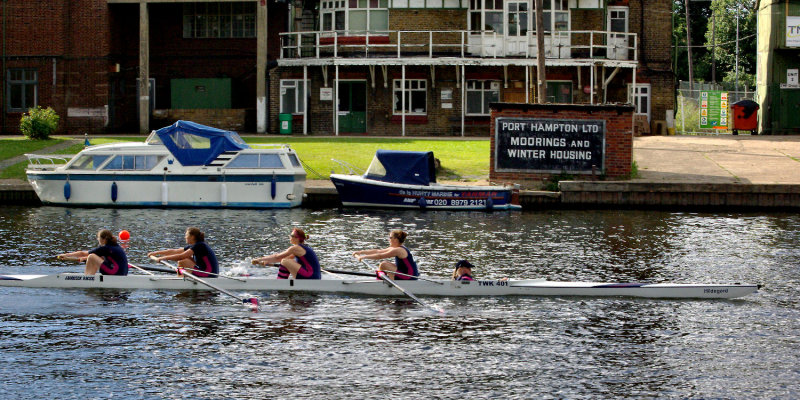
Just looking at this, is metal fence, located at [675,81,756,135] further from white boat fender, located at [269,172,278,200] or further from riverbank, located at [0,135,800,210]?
white boat fender, located at [269,172,278,200]

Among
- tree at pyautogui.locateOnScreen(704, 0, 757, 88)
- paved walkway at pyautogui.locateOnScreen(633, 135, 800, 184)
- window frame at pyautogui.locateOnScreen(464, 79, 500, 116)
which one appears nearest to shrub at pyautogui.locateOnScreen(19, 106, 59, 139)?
window frame at pyautogui.locateOnScreen(464, 79, 500, 116)

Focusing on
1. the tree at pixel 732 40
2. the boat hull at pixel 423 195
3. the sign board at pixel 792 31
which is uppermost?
the tree at pixel 732 40

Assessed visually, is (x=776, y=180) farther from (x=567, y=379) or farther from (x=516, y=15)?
(x=567, y=379)

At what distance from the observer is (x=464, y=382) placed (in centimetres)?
1400

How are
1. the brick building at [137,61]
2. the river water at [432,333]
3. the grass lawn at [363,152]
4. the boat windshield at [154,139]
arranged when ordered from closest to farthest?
the river water at [432,333], the boat windshield at [154,139], the grass lawn at [363,152], the brick building at [137,61]

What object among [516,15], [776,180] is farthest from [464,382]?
[516,15]

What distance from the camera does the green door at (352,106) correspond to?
4900cm

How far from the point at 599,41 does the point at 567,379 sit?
36.4m

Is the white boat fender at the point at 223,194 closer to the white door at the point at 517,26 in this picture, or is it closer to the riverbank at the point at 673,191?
the riverbank at the point at 673,191

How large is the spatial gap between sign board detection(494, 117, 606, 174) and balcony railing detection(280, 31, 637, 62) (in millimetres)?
13100

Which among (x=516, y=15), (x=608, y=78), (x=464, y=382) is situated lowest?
(x=464, y=382)

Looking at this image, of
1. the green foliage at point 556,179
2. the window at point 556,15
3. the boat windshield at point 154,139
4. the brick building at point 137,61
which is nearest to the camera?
the boat windshield at point 154,139

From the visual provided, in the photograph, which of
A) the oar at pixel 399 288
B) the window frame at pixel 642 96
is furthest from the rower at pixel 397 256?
the window frame at pixel 642 96

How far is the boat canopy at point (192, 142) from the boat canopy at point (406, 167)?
490cm
